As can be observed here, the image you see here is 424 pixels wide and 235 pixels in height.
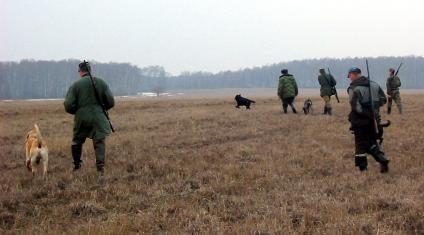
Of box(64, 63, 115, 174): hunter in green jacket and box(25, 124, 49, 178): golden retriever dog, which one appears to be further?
box(64, 63, 115, 174): hunter in green jacket

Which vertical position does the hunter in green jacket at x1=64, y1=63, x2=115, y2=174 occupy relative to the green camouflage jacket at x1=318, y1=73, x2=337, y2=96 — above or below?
below

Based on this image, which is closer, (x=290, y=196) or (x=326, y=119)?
(x=290, y=196)

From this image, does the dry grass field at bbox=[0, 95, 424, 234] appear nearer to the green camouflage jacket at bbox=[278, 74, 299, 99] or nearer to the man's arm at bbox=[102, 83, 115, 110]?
the man's arm at bbox=[102, 83, 115, 110]

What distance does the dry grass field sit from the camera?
4629 millimetres

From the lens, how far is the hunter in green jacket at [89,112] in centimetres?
747

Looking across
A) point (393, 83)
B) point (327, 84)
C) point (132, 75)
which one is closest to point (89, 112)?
point (327, 84)

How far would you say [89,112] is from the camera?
24.5 feet

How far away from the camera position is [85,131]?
7594mm

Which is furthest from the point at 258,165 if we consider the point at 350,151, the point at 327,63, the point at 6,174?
the point at 327,63

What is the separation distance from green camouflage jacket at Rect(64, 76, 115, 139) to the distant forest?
99439 millimetres

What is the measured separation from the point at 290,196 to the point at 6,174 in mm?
4791

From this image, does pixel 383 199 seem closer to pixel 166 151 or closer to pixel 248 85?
pixel 166 151

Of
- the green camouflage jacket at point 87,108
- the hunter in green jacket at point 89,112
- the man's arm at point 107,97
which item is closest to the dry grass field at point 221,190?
the hunter in green jacket at point 89,112

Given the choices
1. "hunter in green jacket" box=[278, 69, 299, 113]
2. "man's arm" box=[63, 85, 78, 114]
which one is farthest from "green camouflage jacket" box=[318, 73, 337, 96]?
"man's arm" box=[63, 85, 78, 114]
